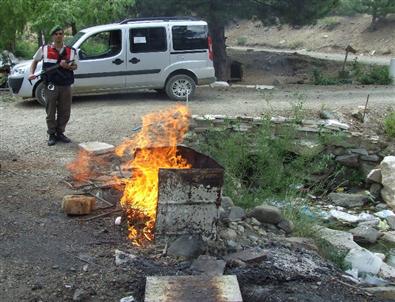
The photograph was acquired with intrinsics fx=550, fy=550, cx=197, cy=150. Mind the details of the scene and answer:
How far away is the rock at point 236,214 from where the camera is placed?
6332mm

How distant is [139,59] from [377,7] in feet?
94.0

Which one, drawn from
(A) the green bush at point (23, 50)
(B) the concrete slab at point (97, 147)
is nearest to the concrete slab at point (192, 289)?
(B) the concrete slab at point (97, 147)

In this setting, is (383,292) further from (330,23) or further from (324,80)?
(330,23)

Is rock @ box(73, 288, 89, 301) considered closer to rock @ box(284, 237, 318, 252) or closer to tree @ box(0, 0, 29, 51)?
rock @ box(284, 237, 318, 252)

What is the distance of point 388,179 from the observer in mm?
10203

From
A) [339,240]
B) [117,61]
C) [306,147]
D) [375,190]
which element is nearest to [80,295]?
[339,240]

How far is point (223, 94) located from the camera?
15828 mm

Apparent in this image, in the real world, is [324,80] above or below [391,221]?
above

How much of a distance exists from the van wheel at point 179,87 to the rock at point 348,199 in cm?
543

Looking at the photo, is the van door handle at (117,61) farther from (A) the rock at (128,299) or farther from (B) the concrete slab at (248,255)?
(A) the rock at (128,299)

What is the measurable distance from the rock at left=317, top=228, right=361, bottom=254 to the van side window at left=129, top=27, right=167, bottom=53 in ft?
25.5

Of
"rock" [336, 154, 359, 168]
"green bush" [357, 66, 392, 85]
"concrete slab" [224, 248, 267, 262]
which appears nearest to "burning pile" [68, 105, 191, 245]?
"concrete slab" [224, 248, 267, 262]

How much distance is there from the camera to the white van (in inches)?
522

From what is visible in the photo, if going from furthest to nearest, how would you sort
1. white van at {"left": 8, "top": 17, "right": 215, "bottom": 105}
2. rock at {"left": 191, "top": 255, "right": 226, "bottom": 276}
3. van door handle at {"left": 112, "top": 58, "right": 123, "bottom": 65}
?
van door handle at {"left": 112, "top": 58, "right": 123, "bottom": 65}
white van at {"left": 8, "top": 17, "right": 215, "bottom": 105}
rock at {"left": 191, "top": 255, "right": 226, "bottom": 276}
